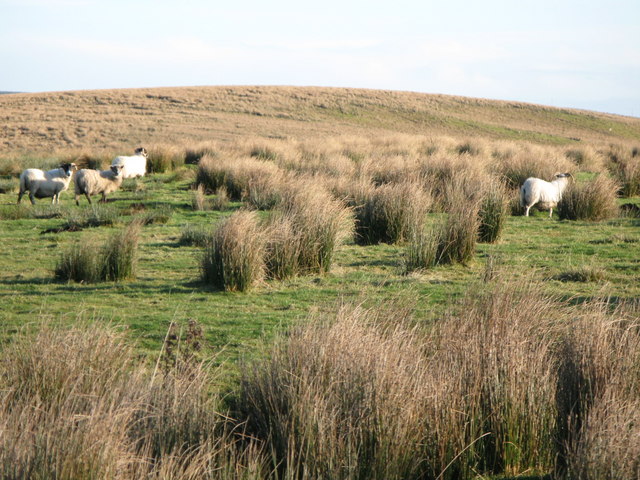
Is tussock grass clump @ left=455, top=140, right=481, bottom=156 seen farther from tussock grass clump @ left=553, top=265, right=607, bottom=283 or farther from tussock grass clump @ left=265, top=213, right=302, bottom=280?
tussock grass clump @ left=265, top=213, right=302, bottom=280

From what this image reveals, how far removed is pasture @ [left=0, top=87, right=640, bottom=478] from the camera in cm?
358

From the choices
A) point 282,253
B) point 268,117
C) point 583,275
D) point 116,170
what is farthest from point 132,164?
point 268,117

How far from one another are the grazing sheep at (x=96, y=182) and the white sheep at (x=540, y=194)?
10260 mm

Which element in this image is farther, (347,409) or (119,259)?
(119,259)

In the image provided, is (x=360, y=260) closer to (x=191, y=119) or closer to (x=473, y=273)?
(x=473, y=273)

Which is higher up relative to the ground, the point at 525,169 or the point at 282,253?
the point at 525,169

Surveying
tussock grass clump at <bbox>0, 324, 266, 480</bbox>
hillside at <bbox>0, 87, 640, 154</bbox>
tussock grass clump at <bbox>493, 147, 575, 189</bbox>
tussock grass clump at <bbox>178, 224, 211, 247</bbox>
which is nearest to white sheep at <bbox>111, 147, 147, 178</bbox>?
tussock grass clump at <bbox>178, 224, 211, 247</bbox>

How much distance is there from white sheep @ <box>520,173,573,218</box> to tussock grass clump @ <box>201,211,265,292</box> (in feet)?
26.0

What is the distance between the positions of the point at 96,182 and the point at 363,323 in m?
13.2

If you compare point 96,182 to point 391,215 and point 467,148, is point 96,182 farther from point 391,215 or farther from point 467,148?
point 467,148

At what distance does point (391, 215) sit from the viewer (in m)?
11.0

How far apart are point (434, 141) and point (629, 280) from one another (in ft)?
76.5

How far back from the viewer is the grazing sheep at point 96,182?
1602cm

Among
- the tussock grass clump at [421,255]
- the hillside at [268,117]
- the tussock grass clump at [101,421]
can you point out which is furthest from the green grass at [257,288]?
the hillside at [268,117]
